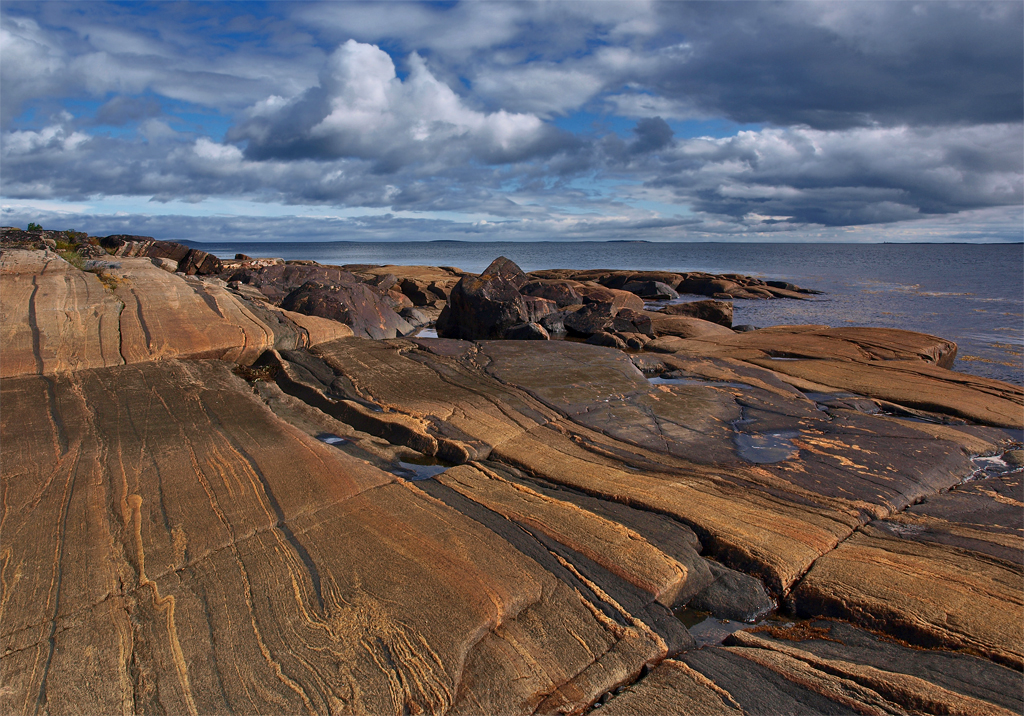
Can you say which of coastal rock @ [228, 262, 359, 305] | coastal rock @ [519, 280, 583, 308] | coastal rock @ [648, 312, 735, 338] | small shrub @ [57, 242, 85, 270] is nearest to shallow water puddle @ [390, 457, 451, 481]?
small shrub @ [57, 242, 85, 270]

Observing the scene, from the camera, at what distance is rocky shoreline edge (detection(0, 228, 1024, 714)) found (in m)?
3.06

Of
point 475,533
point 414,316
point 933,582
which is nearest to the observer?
point 933,582

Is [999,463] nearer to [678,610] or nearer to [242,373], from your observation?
[678,610]

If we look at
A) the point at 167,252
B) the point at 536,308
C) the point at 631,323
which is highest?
the point at 167,252

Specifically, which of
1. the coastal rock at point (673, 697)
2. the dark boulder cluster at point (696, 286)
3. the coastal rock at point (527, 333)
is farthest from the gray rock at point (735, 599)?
the dark boulder cluster at point (696, 286)

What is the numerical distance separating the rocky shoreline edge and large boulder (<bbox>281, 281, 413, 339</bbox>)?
10.7 ft

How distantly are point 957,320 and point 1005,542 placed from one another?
73.8 feet

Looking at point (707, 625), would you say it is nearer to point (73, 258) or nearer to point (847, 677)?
point (847, 677)

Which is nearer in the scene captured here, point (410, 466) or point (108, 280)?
point (410, 466)

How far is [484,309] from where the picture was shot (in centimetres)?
1415

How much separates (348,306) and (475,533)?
369 inches

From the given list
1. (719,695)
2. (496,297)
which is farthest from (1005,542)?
(496,297)

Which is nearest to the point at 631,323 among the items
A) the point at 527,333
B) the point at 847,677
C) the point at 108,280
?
the point at 527,333

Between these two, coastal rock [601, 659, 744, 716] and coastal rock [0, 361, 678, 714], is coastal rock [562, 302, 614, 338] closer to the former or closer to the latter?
coastal rock [0, 361, 678, 714]
